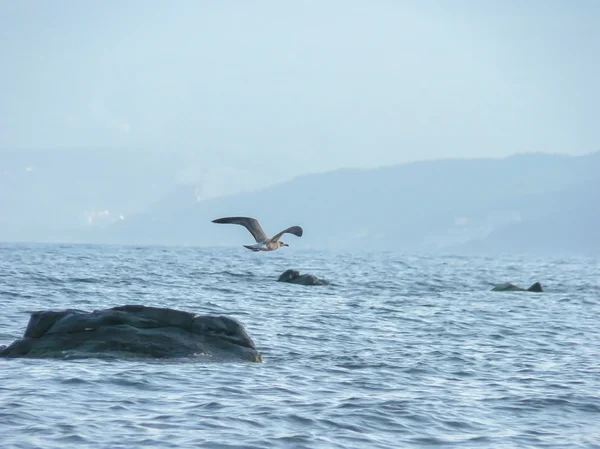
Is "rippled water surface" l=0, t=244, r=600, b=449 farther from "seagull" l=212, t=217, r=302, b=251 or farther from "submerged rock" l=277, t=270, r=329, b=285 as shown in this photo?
"submerged rock" l=277, t=270, r=329, b=285

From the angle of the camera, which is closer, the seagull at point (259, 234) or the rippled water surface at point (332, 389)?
the rippled water surface at point (332, 389)

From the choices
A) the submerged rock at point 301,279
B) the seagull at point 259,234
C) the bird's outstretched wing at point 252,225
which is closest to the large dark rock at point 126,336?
the bird's outstretched wing at point 252,225

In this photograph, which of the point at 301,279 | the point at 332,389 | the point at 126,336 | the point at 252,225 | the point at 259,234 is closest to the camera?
the point at 332,389

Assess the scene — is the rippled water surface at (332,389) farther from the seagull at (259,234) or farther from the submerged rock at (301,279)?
the submerged rock at (301,279)

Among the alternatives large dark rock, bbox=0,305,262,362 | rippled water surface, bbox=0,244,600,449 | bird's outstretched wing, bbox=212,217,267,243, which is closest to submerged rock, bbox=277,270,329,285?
rippled water surface, bbox=0,244,600,449

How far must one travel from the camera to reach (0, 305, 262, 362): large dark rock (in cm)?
2091

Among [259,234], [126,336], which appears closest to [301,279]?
[259,234]

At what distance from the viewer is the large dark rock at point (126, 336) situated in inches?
823

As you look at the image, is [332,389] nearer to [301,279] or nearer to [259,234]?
[259,234]

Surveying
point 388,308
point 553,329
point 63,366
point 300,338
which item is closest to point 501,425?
point 63,366

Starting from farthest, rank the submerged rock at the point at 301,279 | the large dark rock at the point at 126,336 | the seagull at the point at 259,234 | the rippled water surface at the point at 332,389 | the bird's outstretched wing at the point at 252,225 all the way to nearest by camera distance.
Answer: the submerged rock at the point at 301,279 → the seagull at the point at 259,234 → the bird's outstretched wing at the point at 252,225 → the large dark rock at the point at 126,336 → the rippled water surface at the point at 332,389

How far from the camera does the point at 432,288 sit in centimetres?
5328

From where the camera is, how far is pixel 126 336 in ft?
69.6


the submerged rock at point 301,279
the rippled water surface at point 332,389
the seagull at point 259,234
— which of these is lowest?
the rippled water surface at point 332,389
